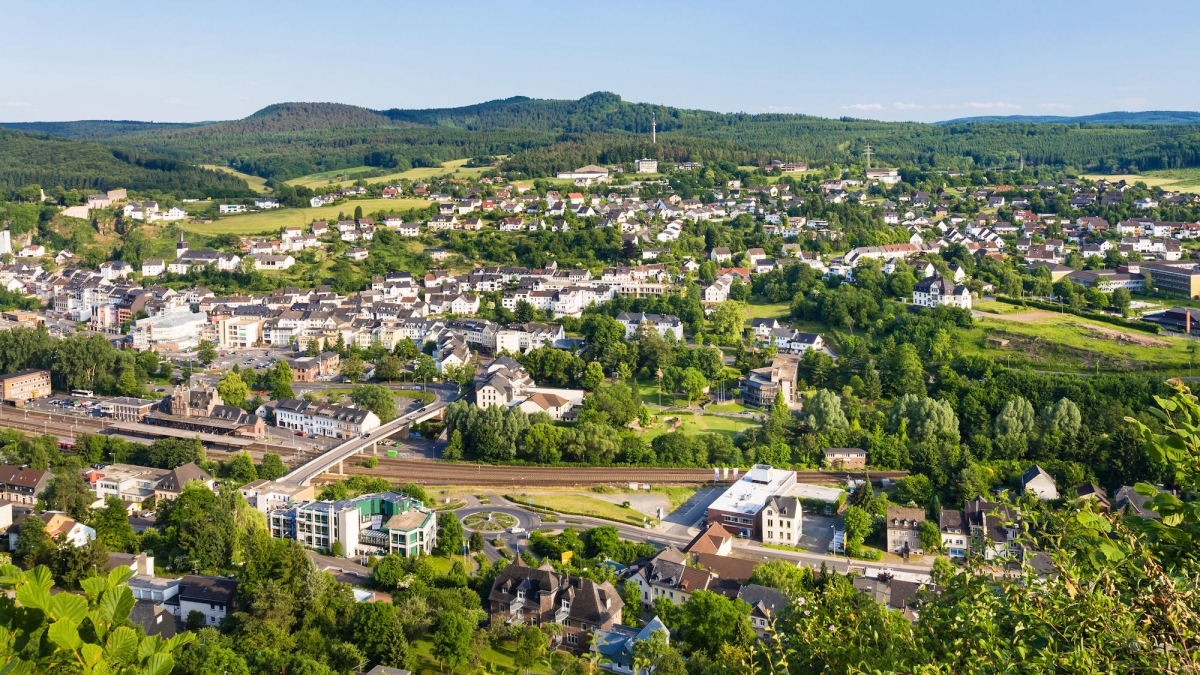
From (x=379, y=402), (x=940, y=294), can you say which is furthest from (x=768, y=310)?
(x=379, y=402)

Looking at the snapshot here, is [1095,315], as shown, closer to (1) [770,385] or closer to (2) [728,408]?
(1) [770,385]

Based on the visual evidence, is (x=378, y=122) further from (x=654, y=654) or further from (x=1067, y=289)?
(x=654, y=654)

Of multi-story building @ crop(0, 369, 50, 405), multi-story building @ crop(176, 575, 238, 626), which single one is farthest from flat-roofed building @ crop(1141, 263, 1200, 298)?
multi-story building @ crop(0, 369, 50, 405)

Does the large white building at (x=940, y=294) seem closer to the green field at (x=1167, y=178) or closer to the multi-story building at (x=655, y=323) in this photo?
the multi-story building at (x=655, y=323)

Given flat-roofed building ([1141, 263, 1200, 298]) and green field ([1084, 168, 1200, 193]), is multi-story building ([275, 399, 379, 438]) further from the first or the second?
green field ([1084, 168, 1200, 193])

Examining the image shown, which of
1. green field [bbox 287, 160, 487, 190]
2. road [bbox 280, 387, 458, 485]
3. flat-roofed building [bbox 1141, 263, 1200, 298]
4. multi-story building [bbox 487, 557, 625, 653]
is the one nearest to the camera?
multi-story building [bbox 487, 557, 625, 653]

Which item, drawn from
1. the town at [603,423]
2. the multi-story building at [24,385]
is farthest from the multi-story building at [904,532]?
the multi-story building at [24,385]
